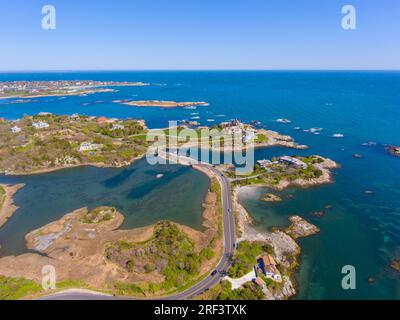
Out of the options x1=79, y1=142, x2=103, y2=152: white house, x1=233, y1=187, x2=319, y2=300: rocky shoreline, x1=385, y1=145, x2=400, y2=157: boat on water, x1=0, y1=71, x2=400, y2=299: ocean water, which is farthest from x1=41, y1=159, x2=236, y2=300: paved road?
x1=385, y1=145, x2=400, y2=157: boat on water

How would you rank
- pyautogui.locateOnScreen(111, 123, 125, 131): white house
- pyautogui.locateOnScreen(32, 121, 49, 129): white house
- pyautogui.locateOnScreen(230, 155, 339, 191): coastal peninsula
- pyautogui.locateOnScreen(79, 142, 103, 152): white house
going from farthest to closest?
pyautogui.locateOnScreen(111, 123, 125, 131): white house < pyautogui.locateOnScreen(32, 121, 49, 129): white house < pyautogui.locateOnScreen(79, 142, 103, 152): white house < pyautogui.locateOnScreen(230, 155, 339, 191): coastal peninsula

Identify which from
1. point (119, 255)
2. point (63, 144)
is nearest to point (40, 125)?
point (63, 144)

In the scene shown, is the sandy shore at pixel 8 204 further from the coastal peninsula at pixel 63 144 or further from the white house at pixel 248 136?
the white house at pixel 248 136

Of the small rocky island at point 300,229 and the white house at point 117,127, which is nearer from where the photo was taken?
the small rocky island at point 300,229

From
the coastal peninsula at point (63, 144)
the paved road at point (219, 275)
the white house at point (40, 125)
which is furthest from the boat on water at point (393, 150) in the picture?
the white house at point (40, 125)

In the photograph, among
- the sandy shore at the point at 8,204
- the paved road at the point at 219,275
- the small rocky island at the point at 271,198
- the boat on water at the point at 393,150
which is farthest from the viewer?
the boat on water at the point at 393,150

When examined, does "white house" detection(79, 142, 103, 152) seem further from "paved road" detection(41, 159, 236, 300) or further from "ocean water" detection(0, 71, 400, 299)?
"paved road" detection(41, 159, 236, 300)

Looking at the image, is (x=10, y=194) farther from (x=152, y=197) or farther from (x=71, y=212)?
(x=152, y=197)
